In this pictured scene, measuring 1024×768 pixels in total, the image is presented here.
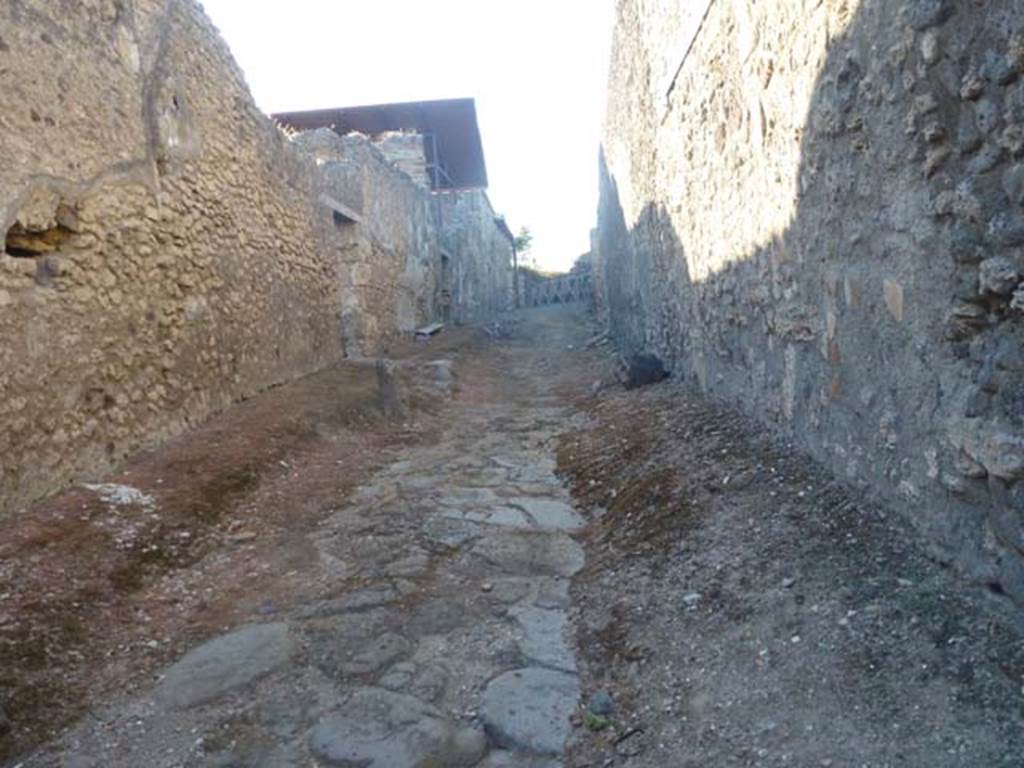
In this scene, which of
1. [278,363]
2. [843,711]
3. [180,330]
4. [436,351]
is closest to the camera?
[843,711]

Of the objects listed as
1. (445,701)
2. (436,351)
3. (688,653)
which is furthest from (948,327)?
(436,351)

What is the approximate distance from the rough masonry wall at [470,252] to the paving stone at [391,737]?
14.5 metres

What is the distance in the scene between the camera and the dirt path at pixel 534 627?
1.82 metres

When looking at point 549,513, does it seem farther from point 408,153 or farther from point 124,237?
point 408,153

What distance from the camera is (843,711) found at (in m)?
1.76

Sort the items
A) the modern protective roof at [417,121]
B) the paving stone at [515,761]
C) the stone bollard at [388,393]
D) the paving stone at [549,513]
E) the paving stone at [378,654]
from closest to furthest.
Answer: the paving stone at [515,761] → the paving stone at [378,654] → the paving stone at [549,513] → the stone bollard at [388,393] → the modern protective roof at [417,121]

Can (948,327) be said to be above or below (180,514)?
above

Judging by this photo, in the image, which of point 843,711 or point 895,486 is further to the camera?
point 895,486

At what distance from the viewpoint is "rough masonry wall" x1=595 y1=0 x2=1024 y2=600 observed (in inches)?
69.0

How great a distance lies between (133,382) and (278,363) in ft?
8.05

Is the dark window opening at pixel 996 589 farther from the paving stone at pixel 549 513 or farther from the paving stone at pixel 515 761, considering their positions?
the paving stone at pixel 549 513

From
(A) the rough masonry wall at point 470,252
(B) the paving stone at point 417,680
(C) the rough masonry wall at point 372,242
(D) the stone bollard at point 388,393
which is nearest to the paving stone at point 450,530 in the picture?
(B) the paving stone at point 417,680

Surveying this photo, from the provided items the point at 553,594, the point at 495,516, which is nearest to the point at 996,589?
the point at 553,594

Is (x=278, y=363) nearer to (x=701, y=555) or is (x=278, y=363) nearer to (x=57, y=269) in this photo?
(x=57, y=269)
